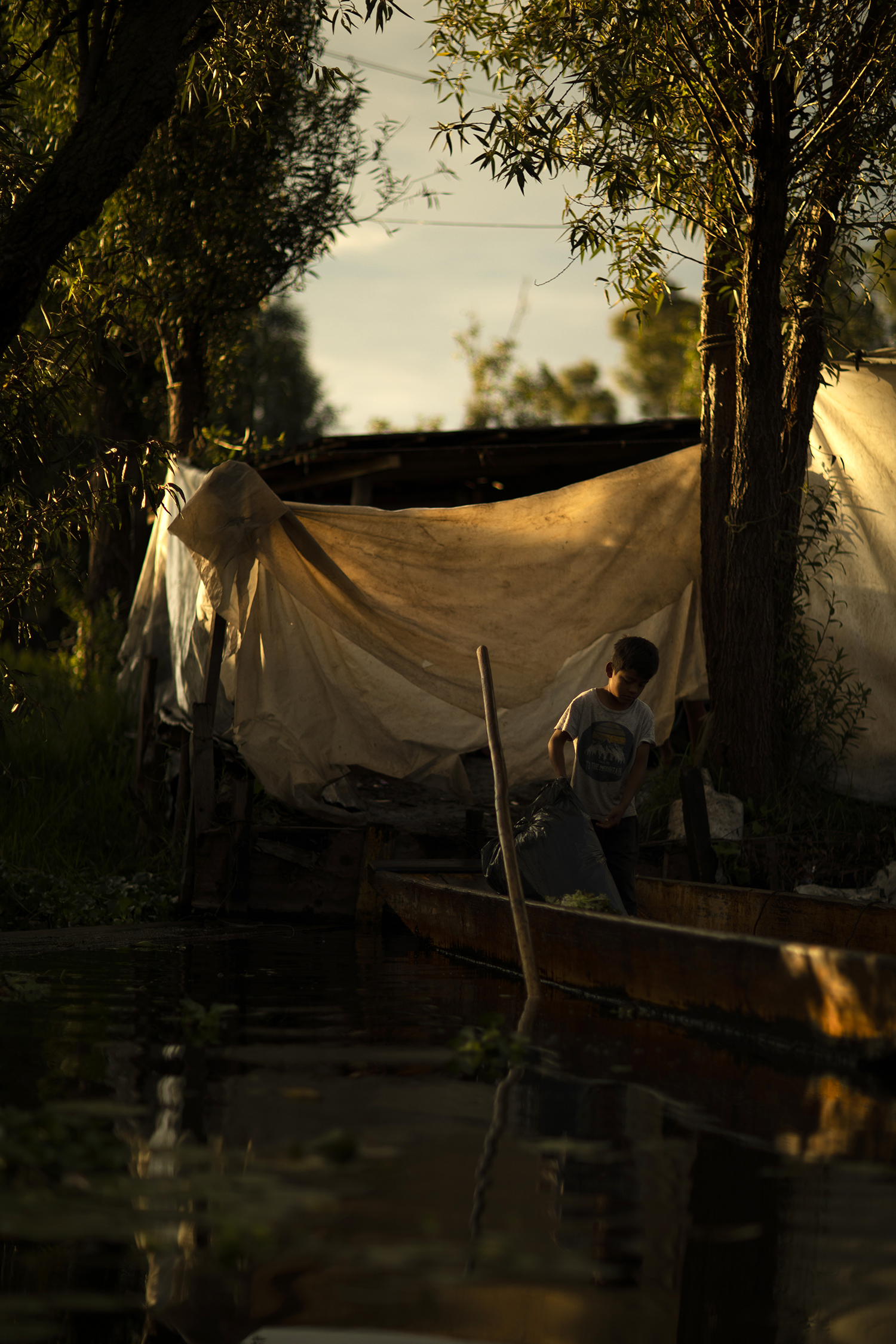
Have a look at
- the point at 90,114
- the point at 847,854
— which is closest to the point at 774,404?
the point at 847,854

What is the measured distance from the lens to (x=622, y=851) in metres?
6.07

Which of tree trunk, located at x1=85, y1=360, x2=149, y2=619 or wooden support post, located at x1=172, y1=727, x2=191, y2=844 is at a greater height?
tree trunk, located at x1=85, y1=360, x2=149, y2=619

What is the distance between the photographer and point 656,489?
8.12m

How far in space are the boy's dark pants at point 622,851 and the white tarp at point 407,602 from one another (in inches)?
68.4

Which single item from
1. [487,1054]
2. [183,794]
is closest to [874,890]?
[487,1054]

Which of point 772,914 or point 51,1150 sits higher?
point 772,914

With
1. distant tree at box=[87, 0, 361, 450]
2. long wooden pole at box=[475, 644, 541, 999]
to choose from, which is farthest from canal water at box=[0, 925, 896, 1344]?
distant tree at box=[87, 0, 361, 450]

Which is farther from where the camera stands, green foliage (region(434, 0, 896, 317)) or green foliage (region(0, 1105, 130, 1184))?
green foliage (region(434, 0, 896, 317))

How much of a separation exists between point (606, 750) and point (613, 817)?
335 millimetres

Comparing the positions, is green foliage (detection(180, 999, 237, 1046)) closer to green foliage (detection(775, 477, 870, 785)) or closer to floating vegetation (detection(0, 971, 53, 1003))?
floating vegetation (detection(0, 971, 53, 1003))

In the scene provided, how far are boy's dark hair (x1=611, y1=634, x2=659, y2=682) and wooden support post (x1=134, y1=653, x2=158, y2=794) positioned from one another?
15.4 ft

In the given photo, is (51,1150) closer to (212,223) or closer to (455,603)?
(455,603)

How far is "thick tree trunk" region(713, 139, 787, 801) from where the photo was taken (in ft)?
25.5

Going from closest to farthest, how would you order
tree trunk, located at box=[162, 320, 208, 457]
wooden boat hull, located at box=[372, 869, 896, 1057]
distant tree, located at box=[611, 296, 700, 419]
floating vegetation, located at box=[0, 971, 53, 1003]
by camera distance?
wooden boat hull, located at box=[372, 869, 896, 1057] → floating vegetation, located at box=[0, 971, 53, 1003] → tree trunk, located at box=[162, 320, 208, 457] → distant tree, located at box=[611, 296, 700, 419]
